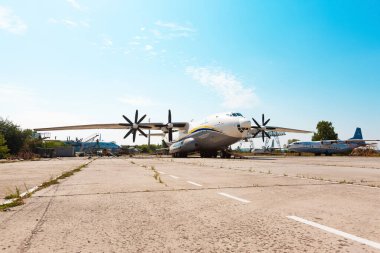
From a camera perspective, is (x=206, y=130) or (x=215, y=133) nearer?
(x=215, y=133)

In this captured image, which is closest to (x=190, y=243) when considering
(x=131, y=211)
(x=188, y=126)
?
(x=131, y=211)

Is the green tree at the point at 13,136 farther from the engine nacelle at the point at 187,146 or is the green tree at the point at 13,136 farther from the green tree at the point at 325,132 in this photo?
the green tree at the point at 325,132

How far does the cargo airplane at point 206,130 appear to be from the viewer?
3108 centimetres

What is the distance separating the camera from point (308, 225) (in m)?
3.76

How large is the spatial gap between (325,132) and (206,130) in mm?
84342

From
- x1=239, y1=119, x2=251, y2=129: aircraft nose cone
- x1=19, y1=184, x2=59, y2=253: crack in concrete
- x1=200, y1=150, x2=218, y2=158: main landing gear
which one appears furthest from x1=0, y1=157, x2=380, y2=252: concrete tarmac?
x1=200, y1=150, x2=218, y2=158: main landing gear

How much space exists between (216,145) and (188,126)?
6.51 meters

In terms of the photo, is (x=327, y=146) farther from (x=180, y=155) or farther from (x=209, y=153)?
(x=180, y=155)

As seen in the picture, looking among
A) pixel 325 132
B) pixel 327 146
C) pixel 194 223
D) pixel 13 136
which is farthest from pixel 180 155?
pixel 325 132

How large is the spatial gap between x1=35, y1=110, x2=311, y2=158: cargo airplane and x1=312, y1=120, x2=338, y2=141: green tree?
65.9 meters

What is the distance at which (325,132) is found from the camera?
10506cm

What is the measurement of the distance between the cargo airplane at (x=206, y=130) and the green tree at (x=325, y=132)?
216 ft

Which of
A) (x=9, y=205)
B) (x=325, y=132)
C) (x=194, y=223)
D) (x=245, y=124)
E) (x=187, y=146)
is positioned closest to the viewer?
(x=194, y=223)

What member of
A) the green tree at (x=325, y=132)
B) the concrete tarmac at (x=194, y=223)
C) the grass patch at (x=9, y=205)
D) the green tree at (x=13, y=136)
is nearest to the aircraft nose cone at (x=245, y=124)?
the concrete tarmac at (x=194, y=223)
